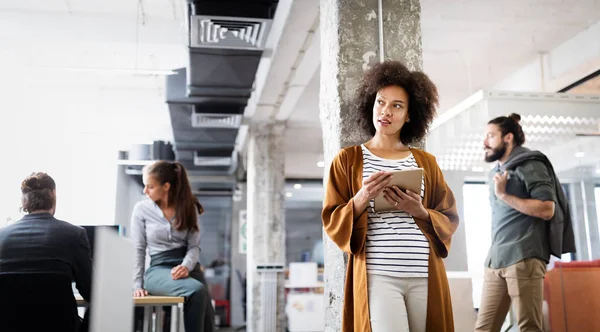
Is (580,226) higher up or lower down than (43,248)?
higher up

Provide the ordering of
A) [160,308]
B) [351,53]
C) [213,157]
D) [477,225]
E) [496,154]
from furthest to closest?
[213,157], [477,225], [496,154], [160,308], [351,53]

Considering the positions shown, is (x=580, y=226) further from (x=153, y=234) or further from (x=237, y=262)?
(x=237, y=262)

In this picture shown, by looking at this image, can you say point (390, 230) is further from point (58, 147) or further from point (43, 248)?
point (58, 147)

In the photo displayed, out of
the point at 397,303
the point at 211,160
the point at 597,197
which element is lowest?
the point at 397,303

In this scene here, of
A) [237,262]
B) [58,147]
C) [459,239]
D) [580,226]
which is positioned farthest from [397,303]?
[237,262]

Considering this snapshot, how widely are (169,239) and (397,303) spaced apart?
5.64ft

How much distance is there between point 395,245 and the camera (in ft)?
6.42

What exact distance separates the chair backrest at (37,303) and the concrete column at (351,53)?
116 cm

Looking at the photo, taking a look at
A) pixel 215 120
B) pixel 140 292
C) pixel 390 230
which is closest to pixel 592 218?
pixel 390 230

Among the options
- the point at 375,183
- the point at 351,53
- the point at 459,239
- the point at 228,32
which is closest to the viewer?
the point at 375,183

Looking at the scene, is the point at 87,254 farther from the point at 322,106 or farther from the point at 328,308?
the point at 322,106

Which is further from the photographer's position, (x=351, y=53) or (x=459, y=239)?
(x=459, y=239)

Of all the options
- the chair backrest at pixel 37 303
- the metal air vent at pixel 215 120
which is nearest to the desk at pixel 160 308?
the chair backrest at pixel 37 303

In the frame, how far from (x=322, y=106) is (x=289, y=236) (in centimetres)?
1203
